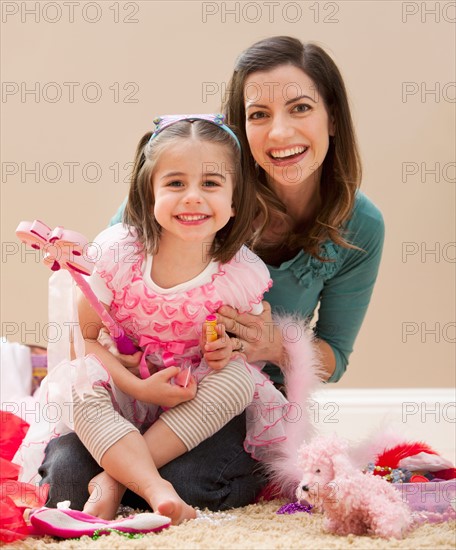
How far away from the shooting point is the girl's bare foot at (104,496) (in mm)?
1214

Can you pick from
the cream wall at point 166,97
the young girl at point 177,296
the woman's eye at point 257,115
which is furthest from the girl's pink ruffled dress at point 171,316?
the cream wall at point 166,97

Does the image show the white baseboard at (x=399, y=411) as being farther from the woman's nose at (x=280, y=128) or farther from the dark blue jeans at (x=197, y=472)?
the woman's nose at (x=280, y=128)

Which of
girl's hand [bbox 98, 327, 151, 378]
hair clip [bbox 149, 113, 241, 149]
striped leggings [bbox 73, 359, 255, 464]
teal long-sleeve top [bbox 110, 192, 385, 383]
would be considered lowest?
striped leggings [bbox 73, 359, 255, 464]

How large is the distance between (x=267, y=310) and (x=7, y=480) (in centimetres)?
53

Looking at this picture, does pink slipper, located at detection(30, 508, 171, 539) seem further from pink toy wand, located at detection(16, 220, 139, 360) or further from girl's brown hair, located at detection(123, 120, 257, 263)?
girl's brown hair, located at detection(123, 120, 257, 263)

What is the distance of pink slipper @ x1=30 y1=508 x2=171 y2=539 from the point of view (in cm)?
109

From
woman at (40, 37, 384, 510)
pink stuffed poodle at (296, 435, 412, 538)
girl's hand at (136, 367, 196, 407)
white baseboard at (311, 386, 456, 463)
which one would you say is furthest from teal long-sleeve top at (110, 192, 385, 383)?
white baseboard at (311, 386, 456, 463)

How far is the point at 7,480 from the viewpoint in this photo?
133 cm

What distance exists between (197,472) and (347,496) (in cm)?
30

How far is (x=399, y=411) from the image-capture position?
2.32 meters

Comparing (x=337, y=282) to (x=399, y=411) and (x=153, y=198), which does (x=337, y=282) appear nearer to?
(x=153, y=198)

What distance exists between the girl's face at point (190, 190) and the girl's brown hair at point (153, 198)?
18 millimetres

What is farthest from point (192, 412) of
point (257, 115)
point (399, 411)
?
point (399, 411)

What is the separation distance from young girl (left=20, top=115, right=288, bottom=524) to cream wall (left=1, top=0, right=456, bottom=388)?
0.83 metres
